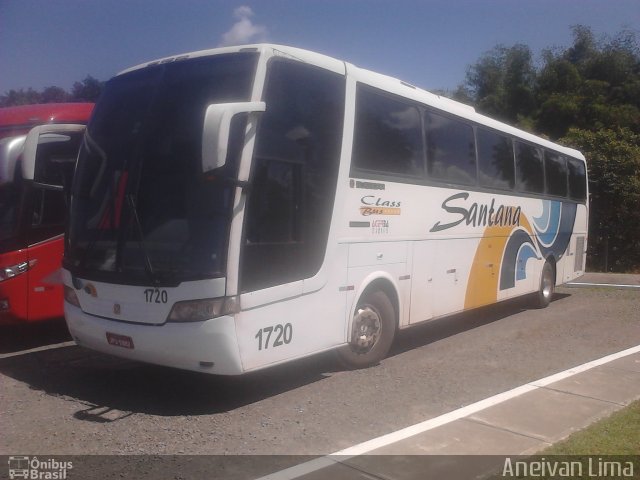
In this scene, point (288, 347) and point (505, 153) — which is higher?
point (505, 153)

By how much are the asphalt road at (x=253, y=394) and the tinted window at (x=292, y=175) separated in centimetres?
135

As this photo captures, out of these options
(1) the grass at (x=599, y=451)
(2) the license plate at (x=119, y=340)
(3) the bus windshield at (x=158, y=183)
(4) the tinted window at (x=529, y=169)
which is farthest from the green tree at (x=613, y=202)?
(2) the license plate at (x=119, y=340)

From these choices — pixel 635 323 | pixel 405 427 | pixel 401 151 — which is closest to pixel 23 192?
pixel 401 151

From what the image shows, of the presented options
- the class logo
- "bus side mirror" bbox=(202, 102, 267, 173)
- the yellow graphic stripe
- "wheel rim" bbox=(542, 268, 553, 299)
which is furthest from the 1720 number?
"wheel rim" bbox=(542, 268, 553, 299)

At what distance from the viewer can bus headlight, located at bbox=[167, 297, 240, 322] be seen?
592 cm

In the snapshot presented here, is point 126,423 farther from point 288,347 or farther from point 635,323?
point 635,323

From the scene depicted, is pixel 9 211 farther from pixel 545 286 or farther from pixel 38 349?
pixel 545 286

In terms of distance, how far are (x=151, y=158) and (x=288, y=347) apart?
92.4 inches

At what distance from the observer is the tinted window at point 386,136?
7797 millimetres

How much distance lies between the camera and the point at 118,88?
7145 millimetres

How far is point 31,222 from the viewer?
848 cm
